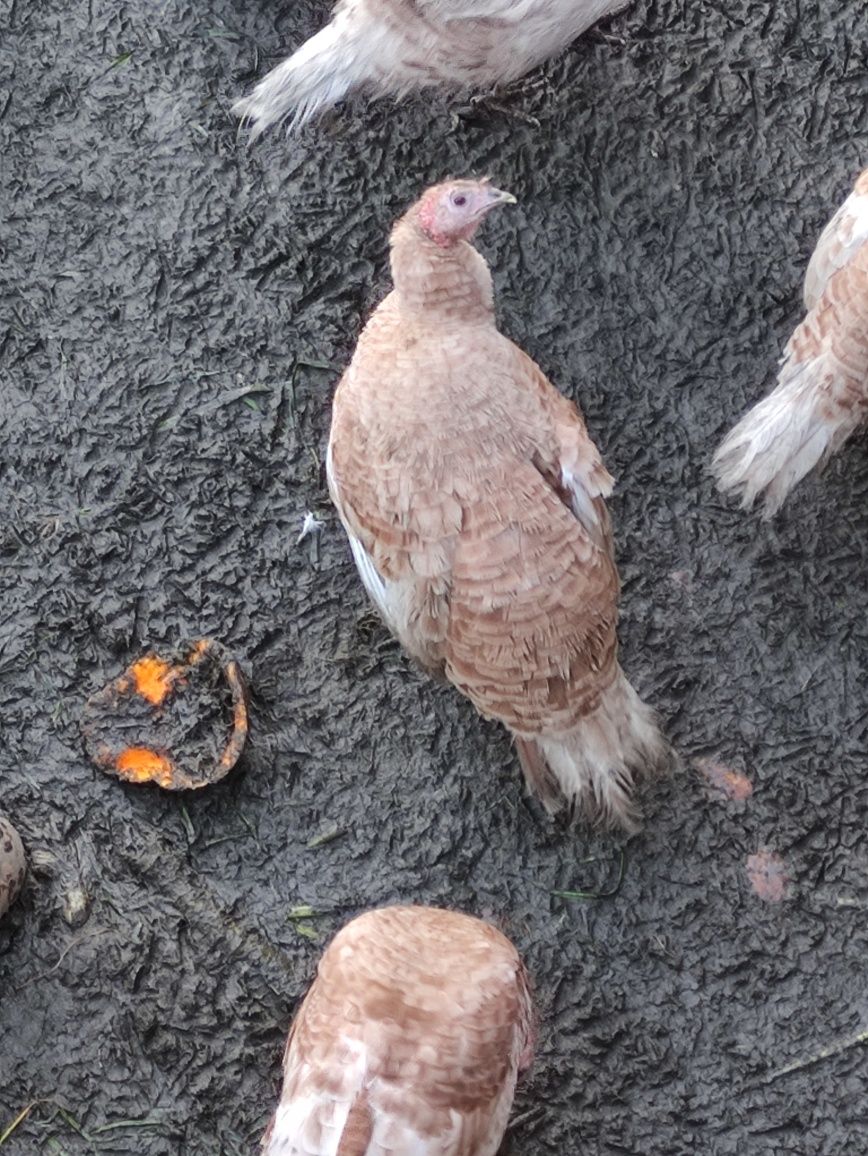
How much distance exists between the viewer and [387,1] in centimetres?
197

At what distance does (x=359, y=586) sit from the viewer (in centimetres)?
204

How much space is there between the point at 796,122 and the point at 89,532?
4.86 feet

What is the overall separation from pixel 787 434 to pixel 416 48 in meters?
0.90


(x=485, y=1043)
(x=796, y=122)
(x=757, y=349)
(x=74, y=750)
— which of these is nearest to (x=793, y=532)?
(x=757, y=349)

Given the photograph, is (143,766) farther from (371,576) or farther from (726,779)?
(726,779)

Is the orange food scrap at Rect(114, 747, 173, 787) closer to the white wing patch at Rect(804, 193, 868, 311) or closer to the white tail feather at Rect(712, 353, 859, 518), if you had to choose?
the white tail feather at Rect(712, 353, 859, 518)

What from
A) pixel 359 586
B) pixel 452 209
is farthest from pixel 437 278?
pixel 359 586

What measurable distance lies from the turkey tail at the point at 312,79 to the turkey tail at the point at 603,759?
1.14m

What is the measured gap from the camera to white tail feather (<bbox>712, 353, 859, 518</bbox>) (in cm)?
187

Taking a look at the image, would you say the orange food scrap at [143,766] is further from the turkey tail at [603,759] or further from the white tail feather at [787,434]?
the white tail feather at [787,434]

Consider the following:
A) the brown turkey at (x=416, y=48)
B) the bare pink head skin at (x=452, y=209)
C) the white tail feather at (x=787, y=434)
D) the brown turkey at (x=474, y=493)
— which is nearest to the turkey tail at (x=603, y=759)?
the brown turkey at (x=474, y=493)

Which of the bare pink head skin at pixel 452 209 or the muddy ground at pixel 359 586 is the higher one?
the bare pink head skin at pixel 452 209

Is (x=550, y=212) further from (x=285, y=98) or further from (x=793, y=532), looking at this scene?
(x=793, y=532)

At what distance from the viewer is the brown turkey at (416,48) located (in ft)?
6.43
